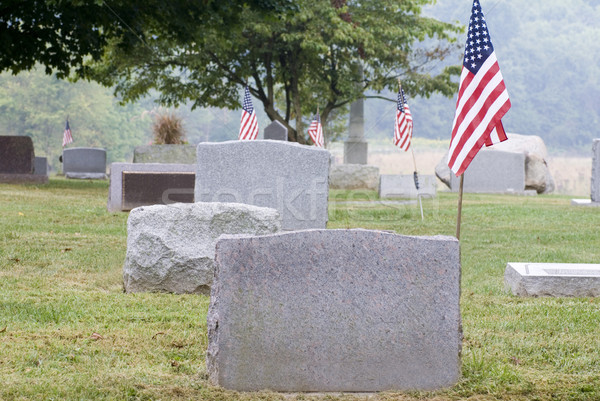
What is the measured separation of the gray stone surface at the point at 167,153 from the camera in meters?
20.0

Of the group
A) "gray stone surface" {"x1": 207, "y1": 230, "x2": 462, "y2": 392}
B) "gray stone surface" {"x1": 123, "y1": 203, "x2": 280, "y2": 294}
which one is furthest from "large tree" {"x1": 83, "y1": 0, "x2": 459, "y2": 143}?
"gray stone surface" {"x1": 207, "y1": 230, "x2": 462, "y2": 392}

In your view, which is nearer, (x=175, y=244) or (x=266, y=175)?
(x=175, y=244)

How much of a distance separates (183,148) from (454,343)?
1640 cm

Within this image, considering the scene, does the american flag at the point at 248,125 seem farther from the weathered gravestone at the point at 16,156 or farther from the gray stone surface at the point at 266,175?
the gray stone surface at the point at 266,175

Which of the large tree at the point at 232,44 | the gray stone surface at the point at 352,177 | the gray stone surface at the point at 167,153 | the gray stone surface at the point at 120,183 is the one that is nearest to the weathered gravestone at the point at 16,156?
the large tree at the point at 232,44

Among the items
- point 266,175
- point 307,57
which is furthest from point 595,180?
point 307,57

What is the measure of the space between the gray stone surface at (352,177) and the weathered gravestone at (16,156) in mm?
10910

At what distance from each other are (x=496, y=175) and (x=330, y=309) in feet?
76.6

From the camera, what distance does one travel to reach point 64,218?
12547 mm

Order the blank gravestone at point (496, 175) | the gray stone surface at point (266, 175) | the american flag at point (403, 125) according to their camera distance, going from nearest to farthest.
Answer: the gray stone surface at point (266, 175), the american flag at point (403, 125), the blank gravestone at point (496, 175)

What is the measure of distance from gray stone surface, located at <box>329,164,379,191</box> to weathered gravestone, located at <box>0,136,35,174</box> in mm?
10910

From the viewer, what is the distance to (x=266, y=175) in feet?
34.8

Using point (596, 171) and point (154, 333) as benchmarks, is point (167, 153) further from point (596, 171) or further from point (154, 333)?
point (154, 333)

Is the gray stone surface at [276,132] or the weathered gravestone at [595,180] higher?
the gray stone surface at [276,132]
